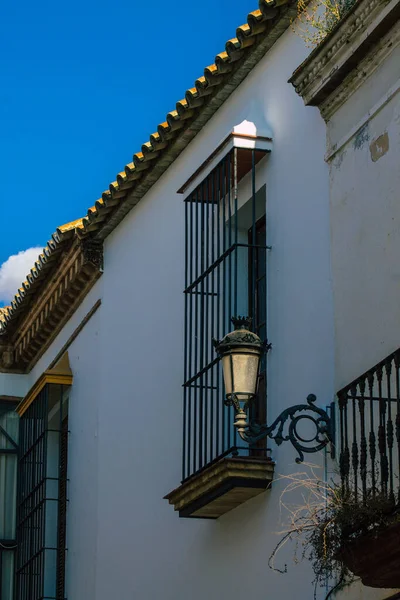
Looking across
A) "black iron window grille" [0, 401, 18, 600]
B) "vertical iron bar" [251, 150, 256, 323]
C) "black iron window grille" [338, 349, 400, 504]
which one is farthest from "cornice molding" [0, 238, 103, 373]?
"black iron window grille" [338, 349, 400, 504]

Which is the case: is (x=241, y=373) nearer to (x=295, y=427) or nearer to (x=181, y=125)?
(x=295, y=427)

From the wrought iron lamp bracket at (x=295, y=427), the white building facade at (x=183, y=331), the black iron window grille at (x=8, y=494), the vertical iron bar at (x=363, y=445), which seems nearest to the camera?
the vertical iron bar at (x=363, y=445)

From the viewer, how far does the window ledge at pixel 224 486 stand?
813 cm

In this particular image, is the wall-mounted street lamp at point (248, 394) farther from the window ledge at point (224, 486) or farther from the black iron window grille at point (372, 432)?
the window ledge at point (224, 486)

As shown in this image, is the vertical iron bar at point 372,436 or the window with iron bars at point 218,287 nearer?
the vertical iron bar at point 372,436

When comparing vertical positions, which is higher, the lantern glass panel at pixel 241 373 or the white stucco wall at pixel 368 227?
the white stucco wall at pixel 368 227

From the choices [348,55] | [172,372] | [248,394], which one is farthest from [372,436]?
[172,372]

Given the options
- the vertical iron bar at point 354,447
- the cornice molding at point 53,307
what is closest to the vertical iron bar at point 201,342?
the vertical iron bar at point 354,447

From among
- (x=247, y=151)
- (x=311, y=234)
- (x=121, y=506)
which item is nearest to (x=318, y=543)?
(x=311, y=234)

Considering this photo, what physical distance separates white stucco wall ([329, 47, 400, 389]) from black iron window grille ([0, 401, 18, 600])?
22.3ft

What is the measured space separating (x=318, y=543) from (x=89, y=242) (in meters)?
5.61

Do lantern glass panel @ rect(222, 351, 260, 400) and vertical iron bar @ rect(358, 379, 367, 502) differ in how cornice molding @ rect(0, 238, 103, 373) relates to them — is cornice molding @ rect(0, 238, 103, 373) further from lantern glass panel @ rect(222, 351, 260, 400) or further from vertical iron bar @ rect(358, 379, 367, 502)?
vertical iron bar @ rect(358, 379, 367, 502)

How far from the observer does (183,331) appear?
1000 centimetres

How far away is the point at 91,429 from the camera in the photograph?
11789mm
